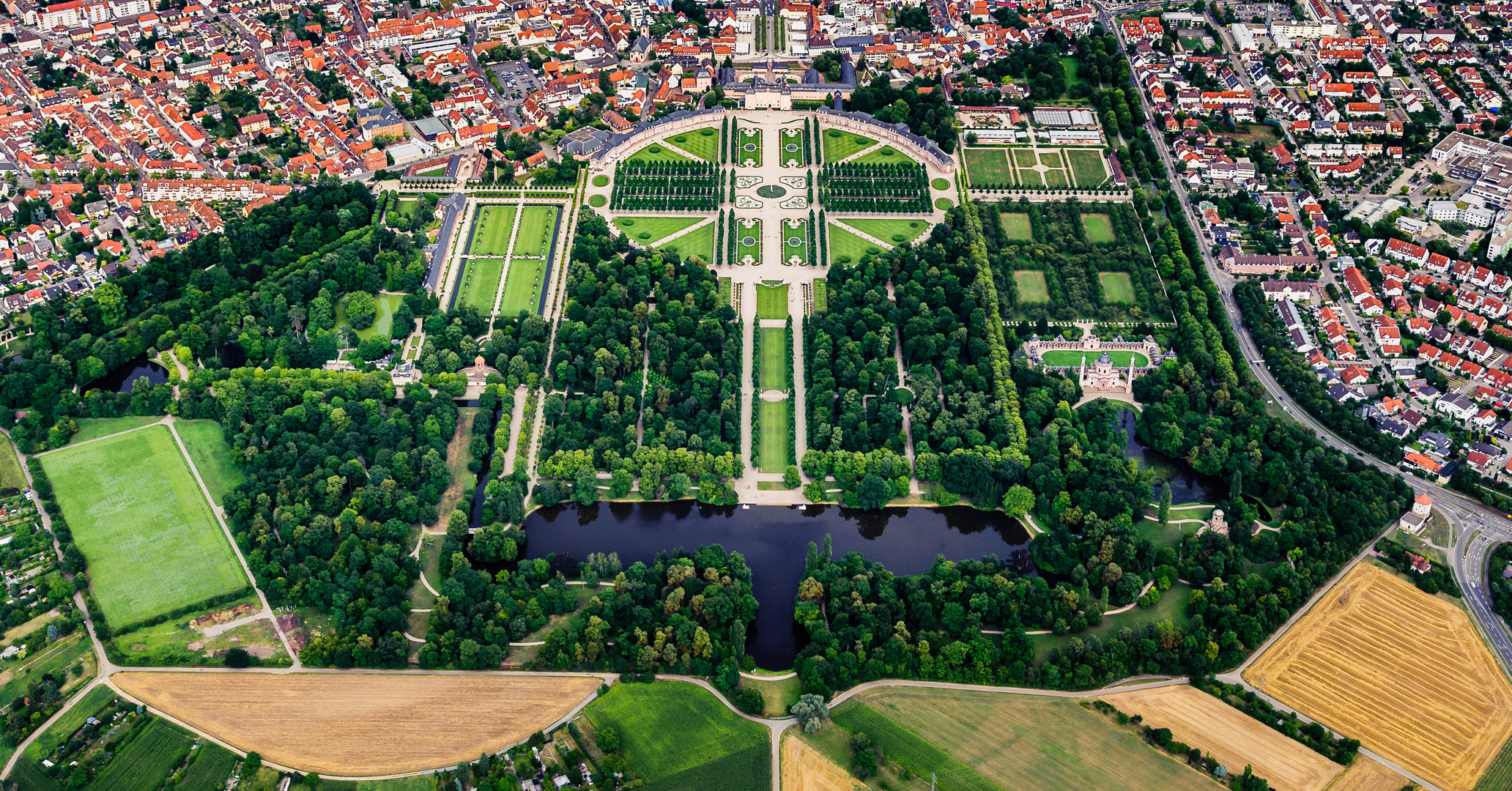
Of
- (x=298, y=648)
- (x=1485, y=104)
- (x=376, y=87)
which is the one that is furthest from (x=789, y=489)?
(x=1485, y=104)

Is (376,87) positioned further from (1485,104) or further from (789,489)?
(1485,104)

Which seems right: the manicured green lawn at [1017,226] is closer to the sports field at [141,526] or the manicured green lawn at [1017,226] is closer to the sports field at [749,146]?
the sports field at [749,146]

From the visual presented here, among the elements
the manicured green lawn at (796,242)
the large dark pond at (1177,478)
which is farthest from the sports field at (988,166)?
the large dark pond at (1177,478)

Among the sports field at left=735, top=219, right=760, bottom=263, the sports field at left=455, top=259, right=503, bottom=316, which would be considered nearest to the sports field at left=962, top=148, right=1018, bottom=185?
the sports field at left=735, top=219, right=760, bottom=263

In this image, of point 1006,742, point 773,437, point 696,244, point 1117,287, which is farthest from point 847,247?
point 1006,742

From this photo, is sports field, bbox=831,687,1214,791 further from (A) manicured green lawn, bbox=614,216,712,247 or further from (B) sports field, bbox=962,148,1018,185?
(B) sports field, bbox=962,148,1018,185
